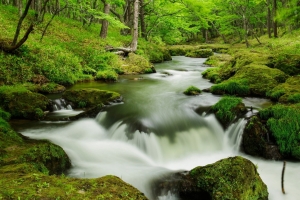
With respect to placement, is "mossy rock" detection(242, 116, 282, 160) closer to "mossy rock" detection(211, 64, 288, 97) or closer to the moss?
the moss

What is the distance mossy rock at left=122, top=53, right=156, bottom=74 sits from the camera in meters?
15.5

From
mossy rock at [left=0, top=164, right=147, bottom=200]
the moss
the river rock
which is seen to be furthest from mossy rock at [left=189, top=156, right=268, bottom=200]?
the moss

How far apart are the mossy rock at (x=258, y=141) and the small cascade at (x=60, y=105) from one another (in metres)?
5.48

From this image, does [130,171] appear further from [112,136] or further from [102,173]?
[112,136]

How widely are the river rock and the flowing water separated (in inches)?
9.6

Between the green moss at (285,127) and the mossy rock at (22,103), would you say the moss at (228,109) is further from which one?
the mossy rock at (22,103)

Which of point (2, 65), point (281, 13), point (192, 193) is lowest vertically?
point (192, 193)

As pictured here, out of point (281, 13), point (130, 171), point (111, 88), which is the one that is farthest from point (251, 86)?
point (130, 171)

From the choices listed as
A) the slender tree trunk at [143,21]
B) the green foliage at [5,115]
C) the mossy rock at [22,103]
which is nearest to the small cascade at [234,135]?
the mossy rock at [22,103]

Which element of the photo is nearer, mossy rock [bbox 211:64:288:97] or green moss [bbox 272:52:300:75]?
mossy rock [bbox 211:64:288:97]

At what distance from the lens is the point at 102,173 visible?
5121mm

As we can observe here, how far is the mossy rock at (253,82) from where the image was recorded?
377 inches

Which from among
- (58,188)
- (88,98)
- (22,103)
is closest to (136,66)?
(88,98)

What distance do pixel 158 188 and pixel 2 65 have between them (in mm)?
8301
